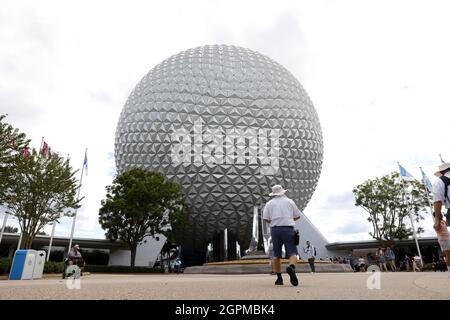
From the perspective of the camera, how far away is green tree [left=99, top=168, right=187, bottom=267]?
2334cm

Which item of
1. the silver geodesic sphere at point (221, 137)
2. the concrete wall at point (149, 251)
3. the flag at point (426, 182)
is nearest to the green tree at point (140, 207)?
the silver geodesic sphere at point (221, 137)

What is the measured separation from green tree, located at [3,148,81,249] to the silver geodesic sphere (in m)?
7.39

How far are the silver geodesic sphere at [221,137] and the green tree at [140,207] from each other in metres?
1.95

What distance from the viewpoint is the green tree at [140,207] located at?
76.6ft

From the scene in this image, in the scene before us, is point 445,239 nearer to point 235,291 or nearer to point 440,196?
point 440,196

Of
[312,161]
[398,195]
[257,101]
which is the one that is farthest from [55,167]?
[398,195]

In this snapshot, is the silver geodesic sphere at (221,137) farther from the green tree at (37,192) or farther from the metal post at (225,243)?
the green tree at (37,192)

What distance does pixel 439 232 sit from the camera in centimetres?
527

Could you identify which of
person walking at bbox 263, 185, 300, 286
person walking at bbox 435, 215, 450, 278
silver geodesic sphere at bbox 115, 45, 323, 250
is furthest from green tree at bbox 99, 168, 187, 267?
person walking at bbox 435, 215, 450, 278

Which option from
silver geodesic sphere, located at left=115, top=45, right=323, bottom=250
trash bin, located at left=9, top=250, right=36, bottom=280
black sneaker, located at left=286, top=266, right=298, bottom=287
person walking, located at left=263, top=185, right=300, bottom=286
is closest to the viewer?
black sneaker, located at left=286, top=266, right=298, bottom=287

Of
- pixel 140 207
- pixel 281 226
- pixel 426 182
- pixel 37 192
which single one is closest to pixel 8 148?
pixel 37 192

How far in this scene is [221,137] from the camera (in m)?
24.3

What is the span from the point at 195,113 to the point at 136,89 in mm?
8331

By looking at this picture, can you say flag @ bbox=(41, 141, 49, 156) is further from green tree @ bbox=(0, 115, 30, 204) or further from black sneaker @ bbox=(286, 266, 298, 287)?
black sneaker @ bbox=(286, 266, 298, 287)
